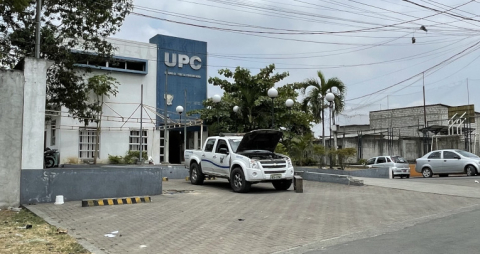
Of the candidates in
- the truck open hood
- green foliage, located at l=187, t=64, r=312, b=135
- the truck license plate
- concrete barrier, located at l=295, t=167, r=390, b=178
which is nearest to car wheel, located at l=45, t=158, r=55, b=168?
green foliage, located at l=187, t=64, r=312, b=135

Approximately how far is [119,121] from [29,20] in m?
11.2

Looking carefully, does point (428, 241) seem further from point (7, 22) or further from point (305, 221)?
point (7, 22)

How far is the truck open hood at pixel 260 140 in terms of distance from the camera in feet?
46.7

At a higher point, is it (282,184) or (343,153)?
(343,153)

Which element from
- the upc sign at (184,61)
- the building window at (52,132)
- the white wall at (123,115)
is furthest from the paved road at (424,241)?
the upc sign at (184,61)

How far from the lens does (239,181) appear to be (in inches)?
548

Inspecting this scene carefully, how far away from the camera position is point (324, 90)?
24.8m

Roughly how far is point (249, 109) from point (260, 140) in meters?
11.6

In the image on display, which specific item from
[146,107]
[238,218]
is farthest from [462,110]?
[238,218]

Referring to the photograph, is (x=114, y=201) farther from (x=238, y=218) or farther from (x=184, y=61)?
(x=184, y=61)

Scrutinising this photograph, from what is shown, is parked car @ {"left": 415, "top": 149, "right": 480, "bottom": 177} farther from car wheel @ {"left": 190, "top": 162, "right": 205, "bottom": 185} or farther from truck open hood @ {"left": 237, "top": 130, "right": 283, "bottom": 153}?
car wheel @ {"left": 190, "top": 162, "right": 205, "bottom": 185}

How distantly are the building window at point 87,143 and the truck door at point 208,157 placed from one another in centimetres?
1244

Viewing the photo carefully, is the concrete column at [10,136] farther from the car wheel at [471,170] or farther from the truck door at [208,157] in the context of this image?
the car wheel at [471,170]

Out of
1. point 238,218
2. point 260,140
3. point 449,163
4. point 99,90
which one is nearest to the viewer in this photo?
point 238,218
